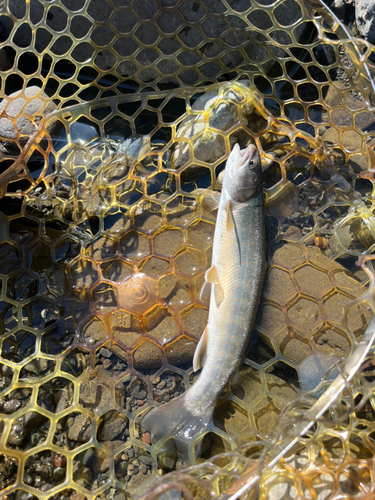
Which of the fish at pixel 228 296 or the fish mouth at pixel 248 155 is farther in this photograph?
the fish mouth at pixel 248 155

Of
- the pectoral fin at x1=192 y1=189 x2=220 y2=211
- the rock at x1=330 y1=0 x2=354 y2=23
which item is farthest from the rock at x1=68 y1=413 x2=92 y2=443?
the rock at x1=330 y1=0 x2=354 y2=23

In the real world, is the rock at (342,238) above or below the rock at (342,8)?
below

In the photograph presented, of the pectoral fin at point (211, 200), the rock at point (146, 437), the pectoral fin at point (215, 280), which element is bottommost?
the rock at point (146, 437)

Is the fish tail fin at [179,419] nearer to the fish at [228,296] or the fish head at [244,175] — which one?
the fish at [228,296]

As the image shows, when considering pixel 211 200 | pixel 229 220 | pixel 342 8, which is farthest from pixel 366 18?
pixel 229 220

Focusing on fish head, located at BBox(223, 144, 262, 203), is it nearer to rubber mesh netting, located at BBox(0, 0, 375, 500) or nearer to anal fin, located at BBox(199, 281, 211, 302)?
rubber mesh netting, located at BBox(0, 0, 375, 500)

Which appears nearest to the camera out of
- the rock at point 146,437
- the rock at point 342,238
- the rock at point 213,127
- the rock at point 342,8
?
the rock at point 146,437

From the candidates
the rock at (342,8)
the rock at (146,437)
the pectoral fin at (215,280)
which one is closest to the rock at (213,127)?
the pectoral fin at (215,280)

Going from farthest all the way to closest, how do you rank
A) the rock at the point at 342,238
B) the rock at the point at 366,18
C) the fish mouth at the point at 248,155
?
the rock at the point at 366,18 < the rock at the point at 342,238 < the fish mouth at the point at 248,155
